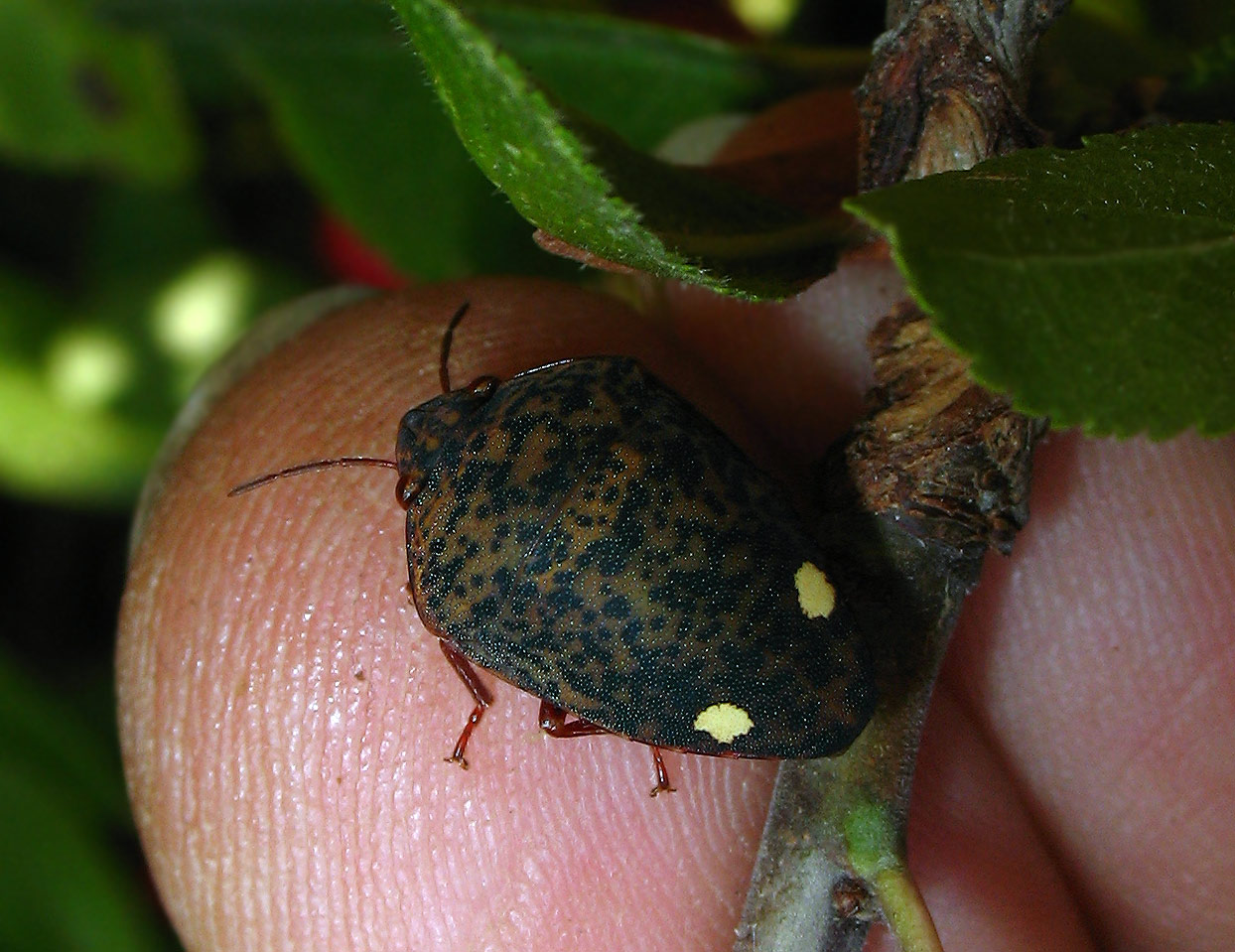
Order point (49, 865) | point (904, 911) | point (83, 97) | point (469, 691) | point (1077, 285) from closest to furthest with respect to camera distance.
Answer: point (1077, 285) → point (904, 911) → point (469, 691) → point (49, 865) → point (83, 97)

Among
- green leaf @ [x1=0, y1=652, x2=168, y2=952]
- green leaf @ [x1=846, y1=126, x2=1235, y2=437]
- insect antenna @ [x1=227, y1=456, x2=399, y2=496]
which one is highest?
green leaf @ [x1=846, y1=126, x2=1235, y2=437]

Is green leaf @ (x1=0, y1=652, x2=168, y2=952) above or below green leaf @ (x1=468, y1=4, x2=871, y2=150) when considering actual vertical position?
below

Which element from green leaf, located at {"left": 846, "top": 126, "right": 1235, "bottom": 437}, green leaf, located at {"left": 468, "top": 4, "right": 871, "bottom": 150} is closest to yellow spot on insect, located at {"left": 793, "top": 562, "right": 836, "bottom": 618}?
green leaf, located at {"left": 846, "top": 126, "right": 1235, "bottom": 437}

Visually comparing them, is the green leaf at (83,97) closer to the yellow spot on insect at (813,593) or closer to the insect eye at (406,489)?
the insect eye at (406,489)

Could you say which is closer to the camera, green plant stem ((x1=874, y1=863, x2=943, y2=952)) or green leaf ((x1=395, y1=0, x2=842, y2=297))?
green leaf ((x1=395, y1=0, x2=842, y2=297))

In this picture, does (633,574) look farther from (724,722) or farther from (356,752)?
(356,752)

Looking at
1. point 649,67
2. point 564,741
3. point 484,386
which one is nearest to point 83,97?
point 649,67

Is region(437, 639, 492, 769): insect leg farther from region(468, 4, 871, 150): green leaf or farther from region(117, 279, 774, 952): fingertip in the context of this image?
region(468, 4, 871, 150): green leaf

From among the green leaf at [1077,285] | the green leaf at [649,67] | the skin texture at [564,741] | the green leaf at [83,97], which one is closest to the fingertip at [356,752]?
the skin texture at [564,741]
